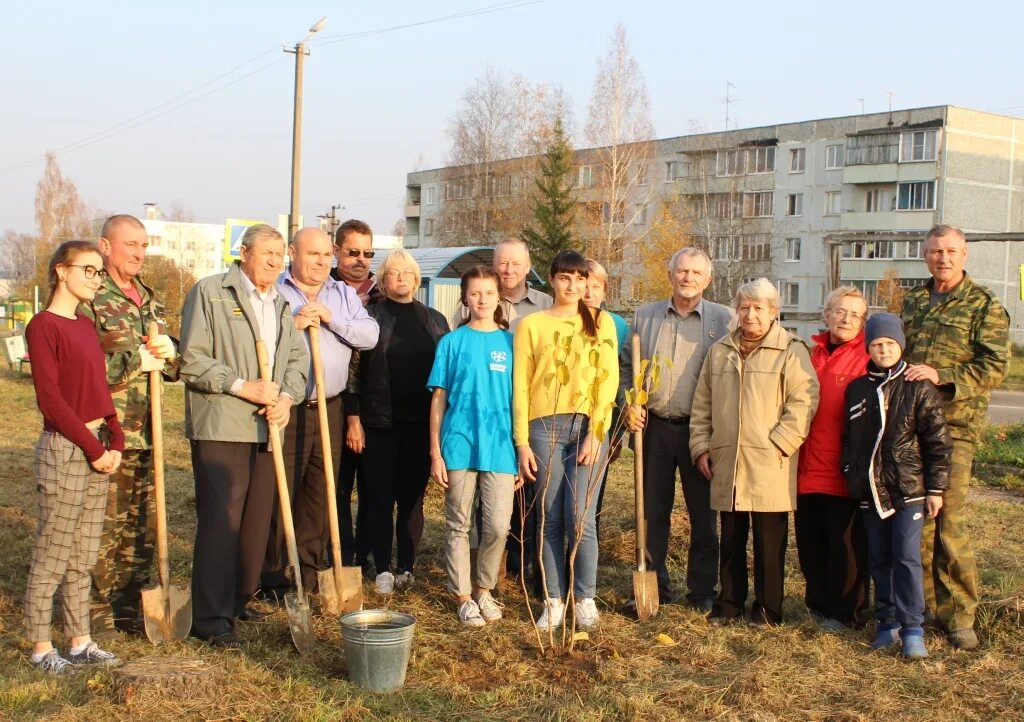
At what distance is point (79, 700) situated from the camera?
411 cm

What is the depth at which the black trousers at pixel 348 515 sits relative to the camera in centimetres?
614

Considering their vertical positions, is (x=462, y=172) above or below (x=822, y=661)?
above

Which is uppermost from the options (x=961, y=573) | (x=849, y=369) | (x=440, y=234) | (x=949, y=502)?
(x=440, y=234)

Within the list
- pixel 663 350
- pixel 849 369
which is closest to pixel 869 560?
pixel 849 369

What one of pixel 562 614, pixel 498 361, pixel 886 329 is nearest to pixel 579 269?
pixel 498 361

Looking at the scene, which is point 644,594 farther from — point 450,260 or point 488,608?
point 450,260

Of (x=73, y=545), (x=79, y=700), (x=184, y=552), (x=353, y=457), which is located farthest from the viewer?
(x=184, y=552)

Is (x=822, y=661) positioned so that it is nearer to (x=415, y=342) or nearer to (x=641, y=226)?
(x=415, y=342)

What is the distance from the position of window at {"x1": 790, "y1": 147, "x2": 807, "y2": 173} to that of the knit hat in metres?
49.6

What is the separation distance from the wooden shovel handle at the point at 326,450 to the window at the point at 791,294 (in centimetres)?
4817

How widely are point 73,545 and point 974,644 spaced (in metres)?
4.13

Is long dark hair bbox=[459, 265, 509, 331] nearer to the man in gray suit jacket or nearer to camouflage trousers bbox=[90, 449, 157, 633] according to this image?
the man in gray suit jacket

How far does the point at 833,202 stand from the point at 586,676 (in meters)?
50.4

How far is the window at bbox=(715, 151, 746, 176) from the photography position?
53.2 m
